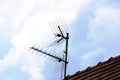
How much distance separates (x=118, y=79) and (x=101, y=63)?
175cm

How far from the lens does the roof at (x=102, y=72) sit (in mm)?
11985

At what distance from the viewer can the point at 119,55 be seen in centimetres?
1287

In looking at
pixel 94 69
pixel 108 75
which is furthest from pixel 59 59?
pixel 108 75

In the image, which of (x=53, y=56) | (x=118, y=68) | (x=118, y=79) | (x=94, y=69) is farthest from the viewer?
(x=53, y=56)

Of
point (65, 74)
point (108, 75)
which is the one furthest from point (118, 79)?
point (65, 74)

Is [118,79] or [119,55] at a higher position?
[119,55]

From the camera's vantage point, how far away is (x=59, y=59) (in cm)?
1373

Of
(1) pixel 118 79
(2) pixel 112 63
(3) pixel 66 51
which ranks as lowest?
(1) pixel 118 79

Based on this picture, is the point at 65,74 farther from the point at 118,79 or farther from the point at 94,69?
the point at 118,79

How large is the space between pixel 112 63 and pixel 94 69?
0.63 meters

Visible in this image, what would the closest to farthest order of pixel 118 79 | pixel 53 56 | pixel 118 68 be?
pixel 118 79
pixel 118 68
pixel 53 56

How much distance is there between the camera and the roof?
472 inches

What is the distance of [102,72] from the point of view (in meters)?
12.5

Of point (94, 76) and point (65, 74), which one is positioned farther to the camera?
point (65, 74)
